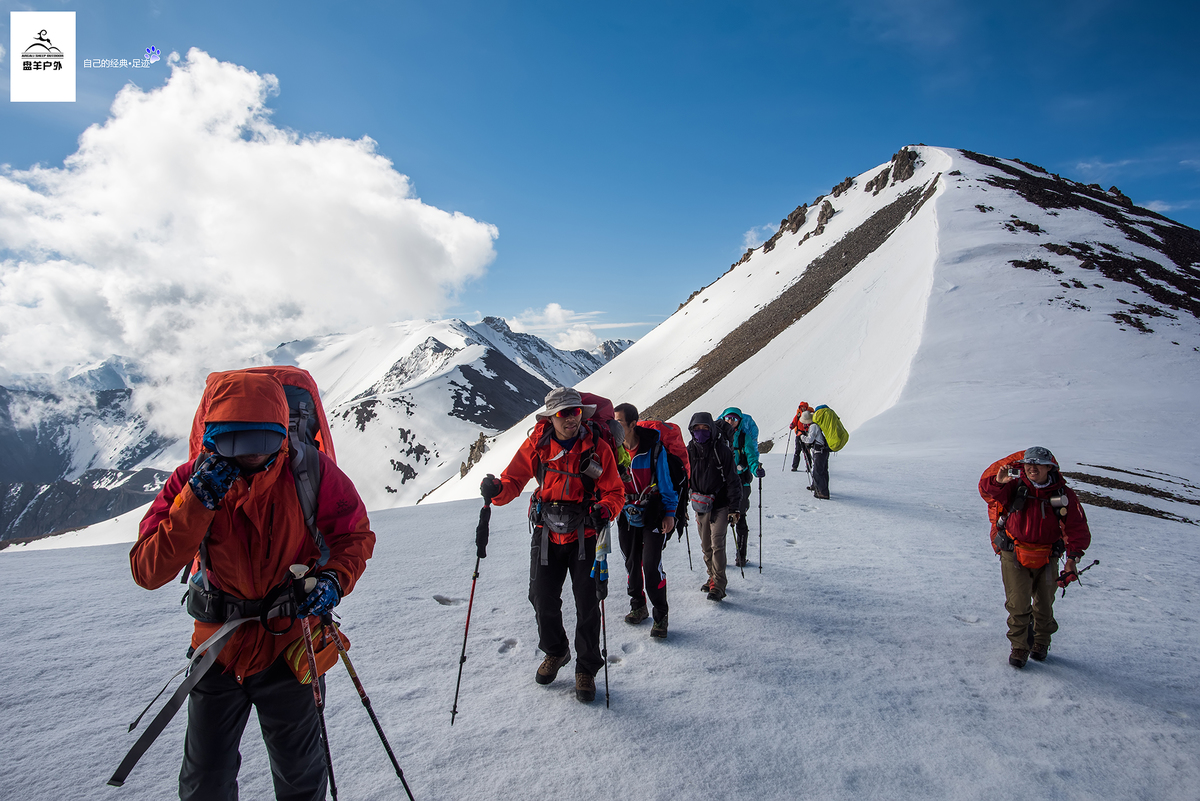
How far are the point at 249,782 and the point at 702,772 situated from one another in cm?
281

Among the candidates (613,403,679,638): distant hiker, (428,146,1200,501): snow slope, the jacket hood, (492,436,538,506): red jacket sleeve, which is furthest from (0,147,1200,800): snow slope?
(428,146,1200,501): snow slope

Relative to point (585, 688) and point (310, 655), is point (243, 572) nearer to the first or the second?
point (310, 655)

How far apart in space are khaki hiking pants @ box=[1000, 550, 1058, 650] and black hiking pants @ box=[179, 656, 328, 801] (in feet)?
18.2

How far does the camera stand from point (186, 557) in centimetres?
242

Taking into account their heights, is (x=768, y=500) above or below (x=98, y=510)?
above

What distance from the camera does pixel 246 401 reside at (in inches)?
95.9

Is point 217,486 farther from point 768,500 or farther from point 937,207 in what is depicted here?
point 937,207

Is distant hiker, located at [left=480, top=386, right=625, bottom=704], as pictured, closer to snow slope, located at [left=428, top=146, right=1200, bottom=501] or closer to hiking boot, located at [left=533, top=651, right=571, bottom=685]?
hiking boot, located at [left=533, top=651, right=571, bottom=685]

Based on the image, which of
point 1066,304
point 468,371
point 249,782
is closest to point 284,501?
point 249,782

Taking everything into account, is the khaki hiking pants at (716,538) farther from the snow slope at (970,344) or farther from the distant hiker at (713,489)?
the snow slope at (970,344)

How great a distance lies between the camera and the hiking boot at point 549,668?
434 cm

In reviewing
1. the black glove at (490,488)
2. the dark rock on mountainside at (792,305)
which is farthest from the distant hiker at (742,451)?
the dark rock on mountainside at (792,305)

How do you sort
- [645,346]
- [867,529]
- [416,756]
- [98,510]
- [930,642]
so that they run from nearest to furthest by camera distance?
[416,756] < [930,642] < [867,529] < [645,346] < [98,510]

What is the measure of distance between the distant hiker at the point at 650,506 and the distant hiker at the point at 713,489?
2.82 feet
